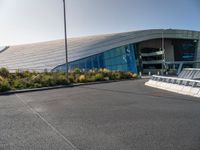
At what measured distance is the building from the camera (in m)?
44.8

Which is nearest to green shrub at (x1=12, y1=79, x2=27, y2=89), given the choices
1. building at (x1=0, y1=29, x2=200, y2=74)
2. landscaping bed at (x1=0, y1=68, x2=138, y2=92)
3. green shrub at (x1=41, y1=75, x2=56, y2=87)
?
landscaping bed at (x1=0, y1=68, x2=138, y2=92)

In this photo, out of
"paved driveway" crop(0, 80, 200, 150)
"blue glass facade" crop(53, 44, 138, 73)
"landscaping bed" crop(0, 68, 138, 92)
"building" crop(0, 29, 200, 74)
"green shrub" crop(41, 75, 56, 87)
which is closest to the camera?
"paved driveway" crop(0, 80, 200, 150)

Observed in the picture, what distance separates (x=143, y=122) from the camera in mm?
6430

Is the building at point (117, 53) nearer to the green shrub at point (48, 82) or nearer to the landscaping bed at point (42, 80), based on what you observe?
the landscaping bed at point (42, 80)

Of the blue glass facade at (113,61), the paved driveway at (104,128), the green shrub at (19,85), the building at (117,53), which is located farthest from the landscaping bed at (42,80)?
the blue glass facade at (113,61)

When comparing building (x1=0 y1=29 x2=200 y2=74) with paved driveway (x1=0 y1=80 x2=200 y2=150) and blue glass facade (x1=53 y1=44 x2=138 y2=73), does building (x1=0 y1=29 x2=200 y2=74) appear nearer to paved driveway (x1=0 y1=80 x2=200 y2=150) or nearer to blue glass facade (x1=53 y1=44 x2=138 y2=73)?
blue glass facade (x1=53 y1=44 x2=138 y2=73)

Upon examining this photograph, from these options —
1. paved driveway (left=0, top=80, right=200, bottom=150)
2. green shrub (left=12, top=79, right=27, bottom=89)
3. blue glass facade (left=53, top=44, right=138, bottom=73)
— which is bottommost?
paved driveway (left=0, top=80, right=200, bottom=150)

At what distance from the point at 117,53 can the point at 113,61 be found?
6.34 feet

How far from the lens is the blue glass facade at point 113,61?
44.0m

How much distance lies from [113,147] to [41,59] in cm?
4565

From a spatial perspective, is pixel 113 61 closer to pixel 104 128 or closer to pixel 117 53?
pixel 117 53

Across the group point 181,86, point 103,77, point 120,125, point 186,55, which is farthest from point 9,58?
point 120,125

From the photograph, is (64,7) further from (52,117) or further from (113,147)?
(113,147)

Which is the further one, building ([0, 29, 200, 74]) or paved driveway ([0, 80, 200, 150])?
building ([0, 29, 200, 74])
